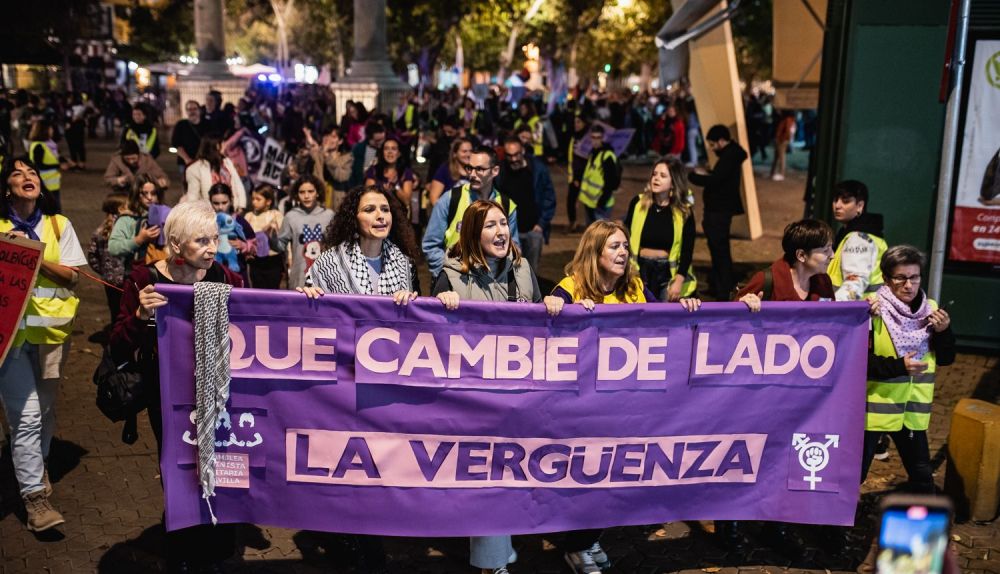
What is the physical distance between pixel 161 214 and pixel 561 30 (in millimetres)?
52789

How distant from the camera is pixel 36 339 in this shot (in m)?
5.62

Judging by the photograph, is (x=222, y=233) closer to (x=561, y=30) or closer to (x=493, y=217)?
(x=493, y=217)

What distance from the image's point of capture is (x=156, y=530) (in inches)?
226

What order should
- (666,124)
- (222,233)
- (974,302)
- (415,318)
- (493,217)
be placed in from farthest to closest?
1. (666,124)
2. (974,302)
3. (222,233)
4. (493,217)
5. (415,318)

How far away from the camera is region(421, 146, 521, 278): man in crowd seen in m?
7.36

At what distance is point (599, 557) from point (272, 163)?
28.3ft

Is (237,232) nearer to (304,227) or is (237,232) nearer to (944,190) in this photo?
(304,227)

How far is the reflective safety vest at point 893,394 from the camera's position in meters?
5.35

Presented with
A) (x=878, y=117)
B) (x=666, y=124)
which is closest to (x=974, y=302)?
(x=878, y=117)

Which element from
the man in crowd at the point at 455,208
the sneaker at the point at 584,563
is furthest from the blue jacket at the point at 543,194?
the sneaker at the point at 584,563

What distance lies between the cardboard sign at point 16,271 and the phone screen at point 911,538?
4541 mm

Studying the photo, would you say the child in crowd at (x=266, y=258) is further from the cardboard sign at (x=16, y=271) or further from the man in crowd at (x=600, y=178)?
the man in crowd at (x=600, y=178)

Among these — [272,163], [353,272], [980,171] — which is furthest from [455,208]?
[272,163]

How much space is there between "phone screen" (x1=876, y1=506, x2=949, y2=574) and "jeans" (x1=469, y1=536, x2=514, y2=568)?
3050 millimetres
